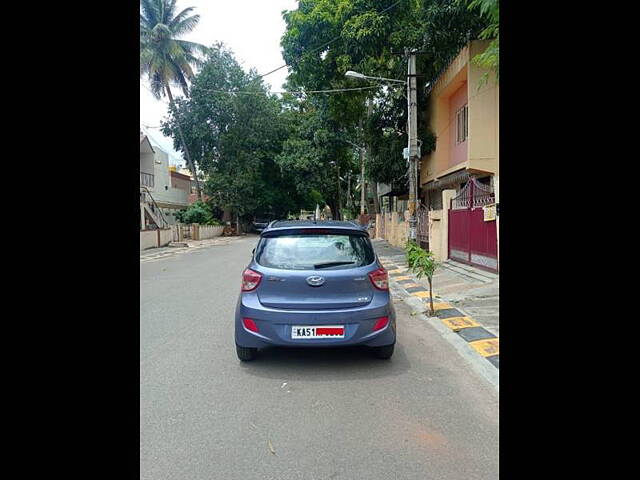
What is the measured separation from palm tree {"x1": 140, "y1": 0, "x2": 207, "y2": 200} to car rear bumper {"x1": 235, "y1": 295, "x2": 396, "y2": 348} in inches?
1199

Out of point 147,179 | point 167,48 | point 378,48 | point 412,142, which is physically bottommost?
point 412,142

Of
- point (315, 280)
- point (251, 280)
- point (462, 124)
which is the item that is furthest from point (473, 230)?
point (251, 280)

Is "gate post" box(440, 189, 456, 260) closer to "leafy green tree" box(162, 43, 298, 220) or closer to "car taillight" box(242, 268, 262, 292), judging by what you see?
"car taillight" box(242, 268, 262, 292)

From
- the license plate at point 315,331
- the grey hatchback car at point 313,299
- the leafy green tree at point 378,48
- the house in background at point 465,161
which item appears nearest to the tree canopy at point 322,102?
the leafy green tree at point 378,48

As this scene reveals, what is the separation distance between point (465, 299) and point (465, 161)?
8735mm

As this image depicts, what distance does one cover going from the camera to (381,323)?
4.34m

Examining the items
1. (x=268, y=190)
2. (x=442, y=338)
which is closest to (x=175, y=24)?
(x=268, y=190)

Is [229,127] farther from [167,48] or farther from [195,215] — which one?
[195,215]

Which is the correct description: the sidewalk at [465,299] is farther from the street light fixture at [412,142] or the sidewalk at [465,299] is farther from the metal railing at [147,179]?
the metal railing at [147,179]

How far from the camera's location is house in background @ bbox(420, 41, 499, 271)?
10.7 meters
